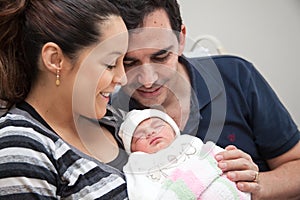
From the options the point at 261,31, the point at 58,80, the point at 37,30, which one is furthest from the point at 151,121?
the point at 261,31

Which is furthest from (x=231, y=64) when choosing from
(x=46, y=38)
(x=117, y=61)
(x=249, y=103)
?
(x=46, y=38)

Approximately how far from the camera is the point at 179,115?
4.83 ft

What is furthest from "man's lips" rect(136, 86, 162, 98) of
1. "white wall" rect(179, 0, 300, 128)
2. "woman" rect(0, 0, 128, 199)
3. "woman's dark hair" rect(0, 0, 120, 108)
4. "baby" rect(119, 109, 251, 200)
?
"white wall" rect(179, 0, 300, 128)

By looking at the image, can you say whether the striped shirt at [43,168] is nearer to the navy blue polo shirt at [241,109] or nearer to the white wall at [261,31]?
the navy blue polo shirt at [241,109]

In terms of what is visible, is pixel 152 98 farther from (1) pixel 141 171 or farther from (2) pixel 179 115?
(1) pixel 141 171

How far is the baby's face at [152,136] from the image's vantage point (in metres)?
1.29

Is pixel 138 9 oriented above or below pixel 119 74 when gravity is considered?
above

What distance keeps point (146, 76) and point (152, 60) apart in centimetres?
5

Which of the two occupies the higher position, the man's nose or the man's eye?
the man's eye

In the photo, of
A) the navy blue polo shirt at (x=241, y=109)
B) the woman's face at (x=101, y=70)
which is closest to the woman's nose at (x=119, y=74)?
the woman's face at (x=101, y=70)

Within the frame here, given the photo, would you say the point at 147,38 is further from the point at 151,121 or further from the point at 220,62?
the point at 220,62

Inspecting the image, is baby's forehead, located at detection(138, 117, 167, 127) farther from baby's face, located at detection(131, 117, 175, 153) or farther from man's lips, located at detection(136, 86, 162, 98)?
man's lips, located at detection(136, 86, 162, 98)

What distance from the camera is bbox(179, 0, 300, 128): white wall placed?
241cm

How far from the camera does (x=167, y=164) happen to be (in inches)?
49.6
